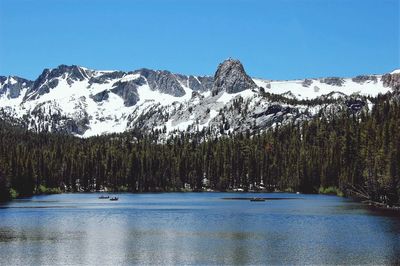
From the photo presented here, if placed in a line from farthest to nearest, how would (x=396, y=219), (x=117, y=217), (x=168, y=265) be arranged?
(x=117, y=217), (x=396, y=219), (x=168, y=265)

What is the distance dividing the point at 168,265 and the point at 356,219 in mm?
50052

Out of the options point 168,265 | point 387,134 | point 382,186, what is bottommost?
point 168,265

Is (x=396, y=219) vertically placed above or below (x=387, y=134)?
below

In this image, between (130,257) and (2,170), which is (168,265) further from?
(2,170)

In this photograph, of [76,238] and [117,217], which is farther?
[117,217]

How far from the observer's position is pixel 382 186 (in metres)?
131

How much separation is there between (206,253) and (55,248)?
60.1ft

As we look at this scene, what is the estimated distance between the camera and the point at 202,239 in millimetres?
78062

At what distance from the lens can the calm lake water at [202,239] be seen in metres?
62.6

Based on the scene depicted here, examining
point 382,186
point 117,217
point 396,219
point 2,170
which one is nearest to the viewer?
point 396,219

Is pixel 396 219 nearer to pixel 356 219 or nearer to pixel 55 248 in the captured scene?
pixel 356 219

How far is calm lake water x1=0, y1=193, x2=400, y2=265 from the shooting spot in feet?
205

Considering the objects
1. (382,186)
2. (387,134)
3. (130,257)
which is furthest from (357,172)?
(130,257)

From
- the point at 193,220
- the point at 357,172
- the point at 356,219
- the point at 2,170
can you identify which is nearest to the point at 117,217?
the point at 193,220
